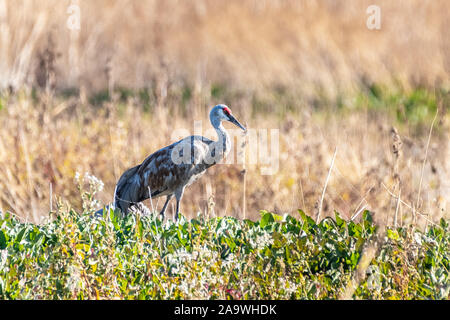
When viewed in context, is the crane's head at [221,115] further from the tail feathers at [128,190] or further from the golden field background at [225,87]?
the tail feathers at [128,190]

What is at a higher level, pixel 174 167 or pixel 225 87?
pixel 225 87

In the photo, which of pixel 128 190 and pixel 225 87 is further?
pixel 225 87

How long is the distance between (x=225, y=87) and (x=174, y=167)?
285 inches

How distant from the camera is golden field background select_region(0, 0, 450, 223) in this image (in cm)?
672

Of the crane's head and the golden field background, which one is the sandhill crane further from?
the golden field background

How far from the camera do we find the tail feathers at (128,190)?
5.89 meters

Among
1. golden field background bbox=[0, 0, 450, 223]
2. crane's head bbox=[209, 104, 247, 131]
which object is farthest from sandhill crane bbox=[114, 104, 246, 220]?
golden field background bbox=[0, 0, 450, 223]

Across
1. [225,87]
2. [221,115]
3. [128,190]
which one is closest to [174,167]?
[128,190]

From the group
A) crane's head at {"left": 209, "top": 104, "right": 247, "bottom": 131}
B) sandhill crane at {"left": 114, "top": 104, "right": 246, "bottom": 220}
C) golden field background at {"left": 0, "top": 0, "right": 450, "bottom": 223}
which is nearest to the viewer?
sandhill crane at {"left": 114, "top": 104, "right": 246, "bottom": 220}

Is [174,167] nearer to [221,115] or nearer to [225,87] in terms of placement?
[221,115]

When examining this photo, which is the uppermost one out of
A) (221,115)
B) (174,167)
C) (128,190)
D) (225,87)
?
(225,87)

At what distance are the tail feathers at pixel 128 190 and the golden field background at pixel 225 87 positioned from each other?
0.72 meters

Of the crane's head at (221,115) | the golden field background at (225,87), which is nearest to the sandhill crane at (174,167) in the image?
the crane's head at (221,115)

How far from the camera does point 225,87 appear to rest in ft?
42.4
